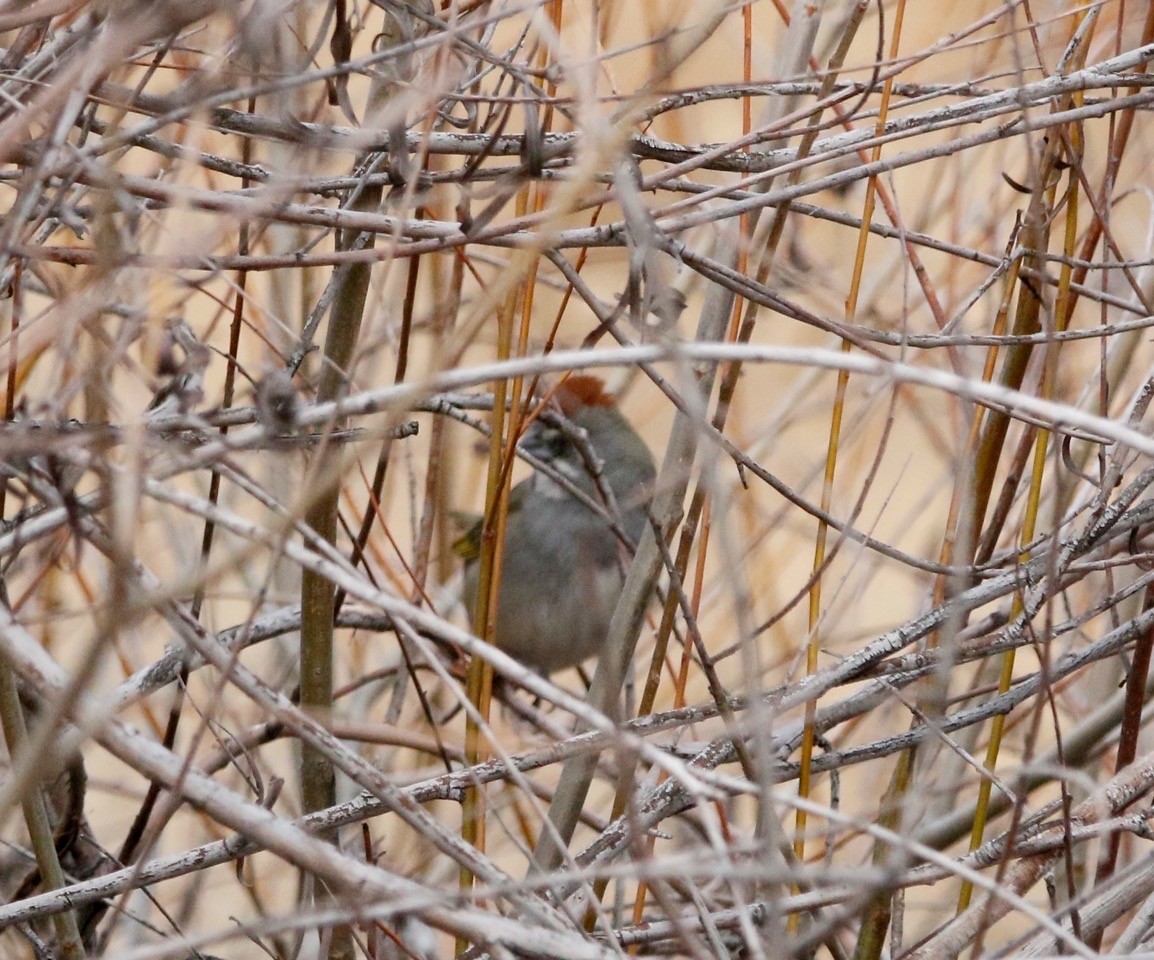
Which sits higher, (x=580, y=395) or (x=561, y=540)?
(x=580, y=395)

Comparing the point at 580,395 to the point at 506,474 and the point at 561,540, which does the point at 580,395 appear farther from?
the point at 506,474

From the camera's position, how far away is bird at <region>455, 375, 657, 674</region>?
9.56 feet

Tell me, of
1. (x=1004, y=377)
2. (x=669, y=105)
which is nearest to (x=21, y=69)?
(x=669, y=105)

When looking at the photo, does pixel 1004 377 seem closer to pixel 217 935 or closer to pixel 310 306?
pixel 217 935

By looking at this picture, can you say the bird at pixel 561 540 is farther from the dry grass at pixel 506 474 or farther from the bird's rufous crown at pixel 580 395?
the dry grass at pixel 506 474

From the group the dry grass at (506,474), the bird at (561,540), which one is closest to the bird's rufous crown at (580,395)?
the bird at (561,540)

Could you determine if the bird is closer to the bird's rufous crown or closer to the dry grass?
the bird's rufous crown

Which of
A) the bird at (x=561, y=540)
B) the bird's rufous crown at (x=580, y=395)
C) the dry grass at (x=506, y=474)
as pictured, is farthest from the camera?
the bird's rufous crown at (x=580, y=395)

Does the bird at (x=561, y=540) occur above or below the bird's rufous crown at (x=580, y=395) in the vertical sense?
below

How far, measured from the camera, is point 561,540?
9.83 feet

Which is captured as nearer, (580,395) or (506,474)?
(506,474)

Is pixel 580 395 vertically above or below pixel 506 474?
above

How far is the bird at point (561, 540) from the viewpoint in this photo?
9.56ft

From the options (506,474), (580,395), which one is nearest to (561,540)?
(580,395)
